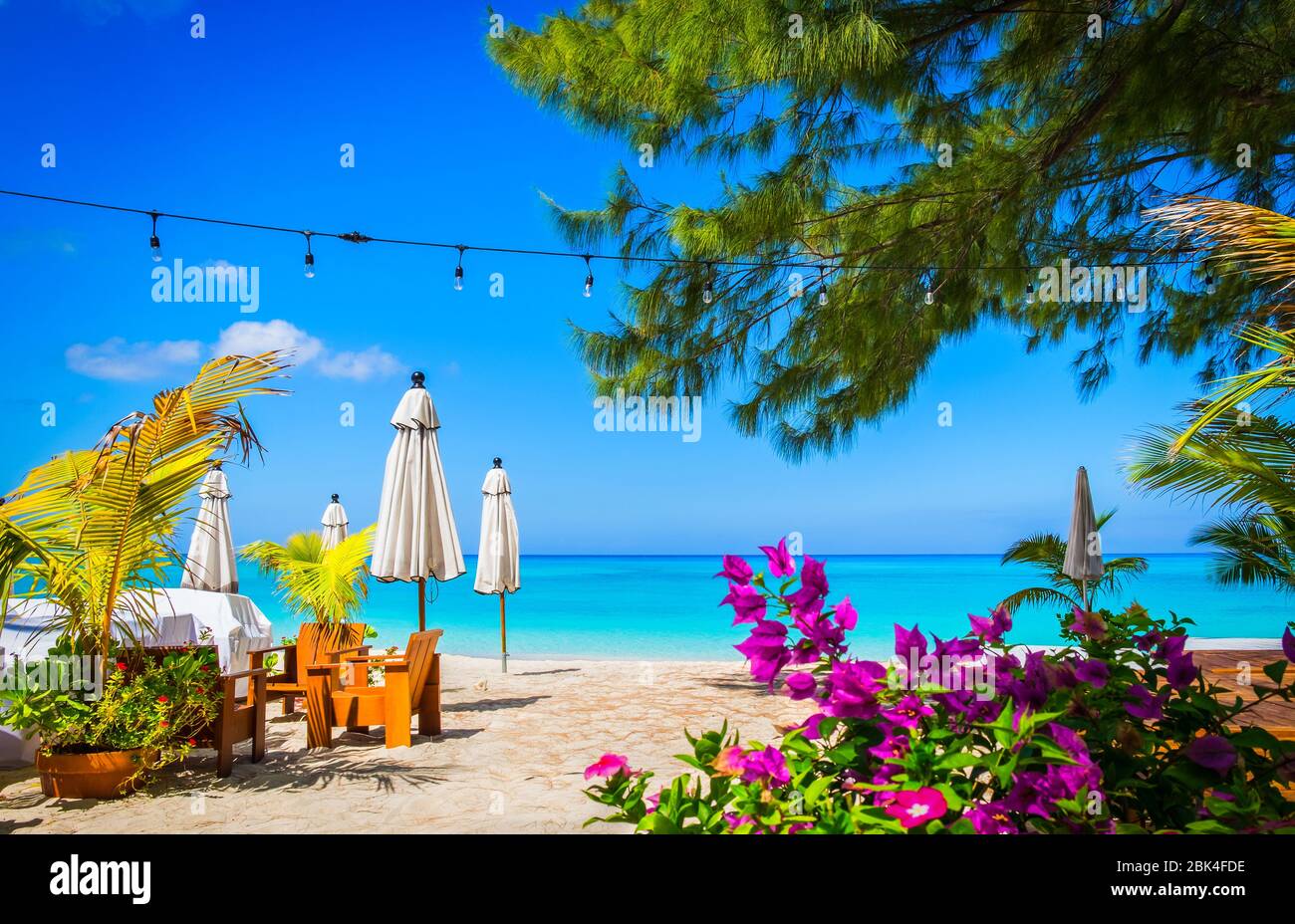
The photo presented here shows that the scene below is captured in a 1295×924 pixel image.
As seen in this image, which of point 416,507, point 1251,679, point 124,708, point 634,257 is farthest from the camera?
point 416,507

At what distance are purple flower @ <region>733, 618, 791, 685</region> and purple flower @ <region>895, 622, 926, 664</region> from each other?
14 cm

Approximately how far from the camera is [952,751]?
0.82 metres

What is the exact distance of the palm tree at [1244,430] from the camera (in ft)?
7.53

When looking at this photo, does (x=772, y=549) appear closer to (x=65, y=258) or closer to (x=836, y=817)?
(x=836, y=817)

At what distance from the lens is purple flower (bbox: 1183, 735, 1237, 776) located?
0.79 m

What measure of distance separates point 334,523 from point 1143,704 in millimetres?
7967

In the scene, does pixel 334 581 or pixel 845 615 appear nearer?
pixel 845 615

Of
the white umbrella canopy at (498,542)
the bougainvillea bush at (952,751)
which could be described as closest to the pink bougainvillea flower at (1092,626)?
the bougainvillea bush at (952,751)

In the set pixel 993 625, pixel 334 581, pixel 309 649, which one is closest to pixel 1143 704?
pixel 993 625

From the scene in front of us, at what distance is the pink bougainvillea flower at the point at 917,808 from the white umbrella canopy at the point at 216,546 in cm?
762

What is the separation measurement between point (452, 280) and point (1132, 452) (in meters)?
4.45

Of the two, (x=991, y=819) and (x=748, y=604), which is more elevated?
(x=748, y=604)

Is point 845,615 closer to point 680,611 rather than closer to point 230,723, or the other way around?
point 230,723

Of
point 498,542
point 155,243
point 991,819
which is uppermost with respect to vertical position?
point 155,243
